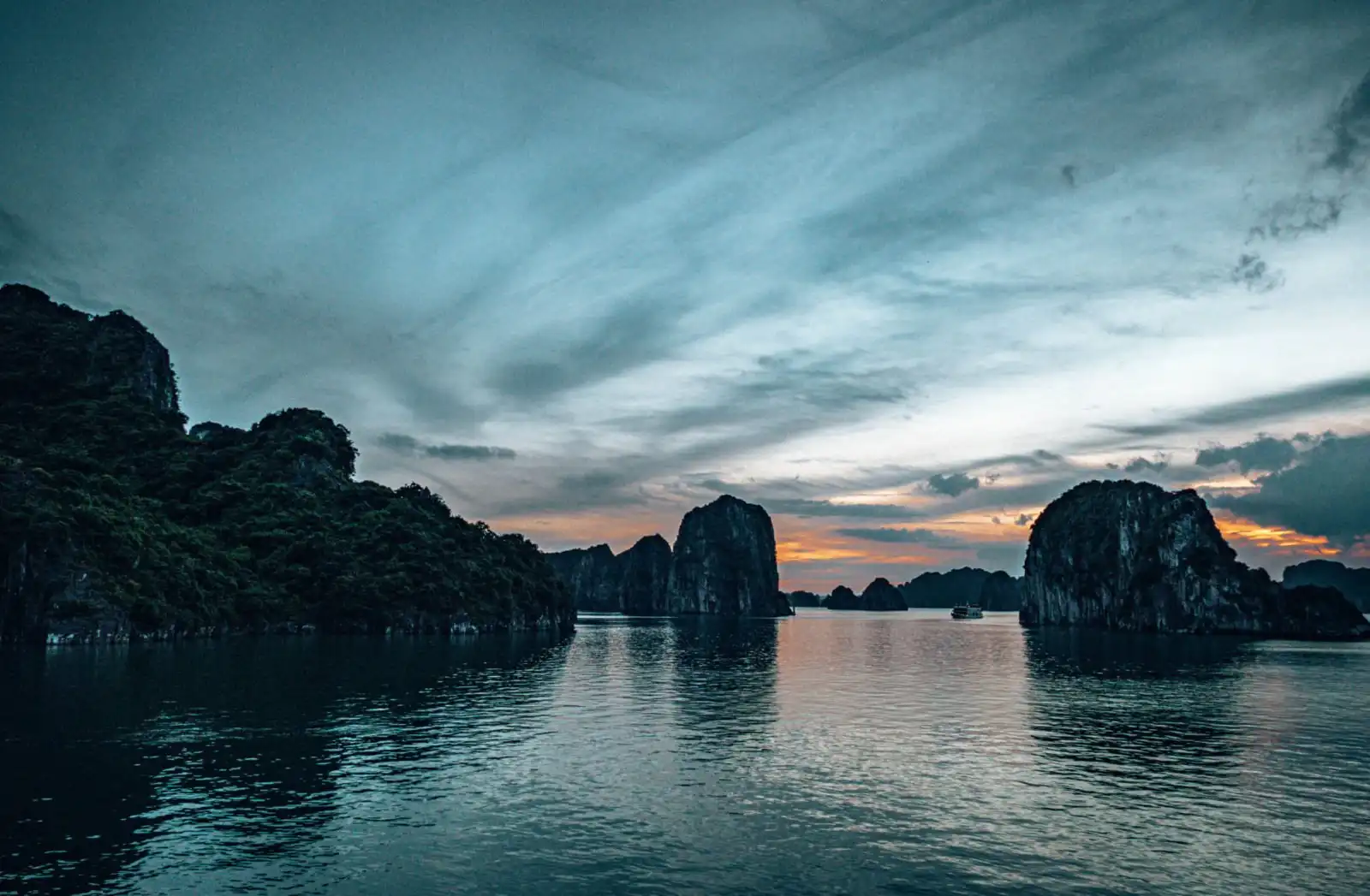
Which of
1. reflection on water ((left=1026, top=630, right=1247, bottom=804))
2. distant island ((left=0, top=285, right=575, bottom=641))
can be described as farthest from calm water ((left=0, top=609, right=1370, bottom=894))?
distant island ((left=0, top=285, right=575, bottom=641))

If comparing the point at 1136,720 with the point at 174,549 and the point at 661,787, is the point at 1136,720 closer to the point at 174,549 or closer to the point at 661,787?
the point at 661,787

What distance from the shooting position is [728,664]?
116 meters

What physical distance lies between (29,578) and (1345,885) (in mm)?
135640

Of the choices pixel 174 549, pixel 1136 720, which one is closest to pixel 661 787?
pixel 1136 720

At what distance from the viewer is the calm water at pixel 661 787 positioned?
1096 inches

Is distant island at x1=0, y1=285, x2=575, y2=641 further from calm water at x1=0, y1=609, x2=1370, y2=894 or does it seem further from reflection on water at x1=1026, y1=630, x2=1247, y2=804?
reflection on water at x1=1026, y1=630, x2=1247, y2=804

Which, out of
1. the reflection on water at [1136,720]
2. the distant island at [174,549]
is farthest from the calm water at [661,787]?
the distant island at [174,549]

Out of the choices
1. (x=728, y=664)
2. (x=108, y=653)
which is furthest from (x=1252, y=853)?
(x=108, y=653)

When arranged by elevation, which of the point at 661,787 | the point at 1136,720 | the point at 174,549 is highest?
the point at 174,549

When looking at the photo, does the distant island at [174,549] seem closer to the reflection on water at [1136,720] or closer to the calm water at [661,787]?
the calm water at [661,787]

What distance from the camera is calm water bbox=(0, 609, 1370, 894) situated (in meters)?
27.8

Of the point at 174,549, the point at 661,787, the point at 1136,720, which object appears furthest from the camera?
the point at 174,549

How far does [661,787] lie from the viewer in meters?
40.0

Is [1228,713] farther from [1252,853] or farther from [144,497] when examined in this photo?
[144,497]
